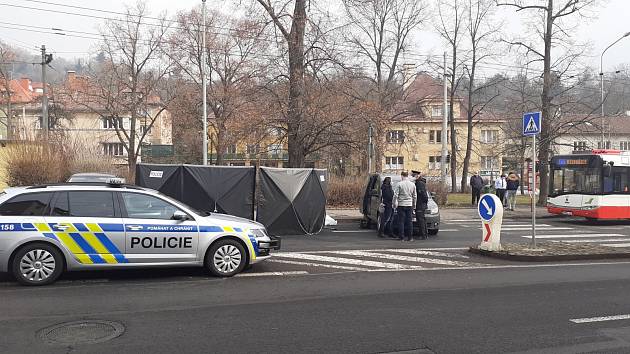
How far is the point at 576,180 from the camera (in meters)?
19.8

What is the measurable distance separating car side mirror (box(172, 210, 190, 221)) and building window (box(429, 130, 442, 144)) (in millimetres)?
56182

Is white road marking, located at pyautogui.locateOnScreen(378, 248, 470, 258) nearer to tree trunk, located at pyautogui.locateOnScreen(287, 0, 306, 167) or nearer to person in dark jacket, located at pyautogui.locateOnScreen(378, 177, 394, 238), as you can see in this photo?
person in dark jacket, located at pyautogui.locateOnScreen(378, 177, 394, 238)

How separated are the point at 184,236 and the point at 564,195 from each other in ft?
54.1

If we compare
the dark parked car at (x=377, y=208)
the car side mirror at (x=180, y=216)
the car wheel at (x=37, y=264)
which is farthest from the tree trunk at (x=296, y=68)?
the car wheel at (x=37, y=264)

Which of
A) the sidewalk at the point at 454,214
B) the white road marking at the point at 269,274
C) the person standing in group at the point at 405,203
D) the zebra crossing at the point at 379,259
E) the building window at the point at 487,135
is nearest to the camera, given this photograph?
the white road marking at the point at 269,274

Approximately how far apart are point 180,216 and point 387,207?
7.27 metres

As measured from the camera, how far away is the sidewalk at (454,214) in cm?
1989

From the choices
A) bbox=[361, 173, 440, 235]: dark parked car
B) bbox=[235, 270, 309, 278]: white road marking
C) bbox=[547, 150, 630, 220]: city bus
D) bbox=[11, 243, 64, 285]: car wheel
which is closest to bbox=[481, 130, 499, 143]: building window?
bbox=[547, 150, 630, 220]: city bus

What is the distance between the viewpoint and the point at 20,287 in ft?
25.5

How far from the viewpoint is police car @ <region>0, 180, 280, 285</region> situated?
7.83 metres

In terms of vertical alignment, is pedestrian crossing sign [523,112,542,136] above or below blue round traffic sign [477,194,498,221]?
above

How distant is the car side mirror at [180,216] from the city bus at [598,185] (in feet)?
52.6

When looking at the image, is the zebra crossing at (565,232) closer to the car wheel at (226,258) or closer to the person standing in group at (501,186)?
the person standing in group at (501,186)

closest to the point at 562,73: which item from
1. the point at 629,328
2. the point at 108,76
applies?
the point at 629,328
